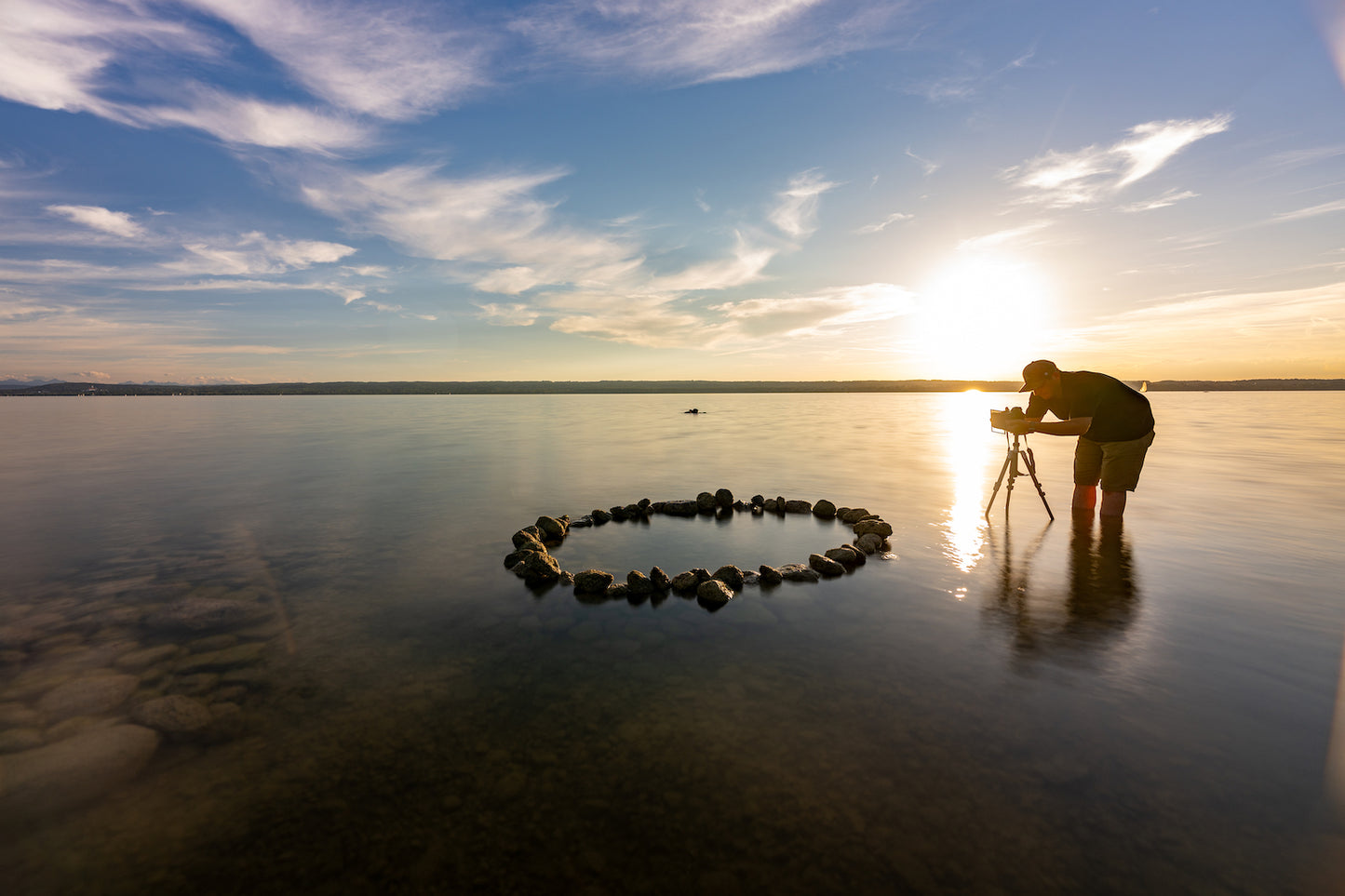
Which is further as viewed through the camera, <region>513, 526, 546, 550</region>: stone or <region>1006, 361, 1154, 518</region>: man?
<region>1006, 361, 1154, 518</region>: man

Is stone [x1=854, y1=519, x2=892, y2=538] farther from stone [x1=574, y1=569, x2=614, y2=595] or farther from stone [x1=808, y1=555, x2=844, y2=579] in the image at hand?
stone [x1=574, y1=569, x2=614, y2=595]

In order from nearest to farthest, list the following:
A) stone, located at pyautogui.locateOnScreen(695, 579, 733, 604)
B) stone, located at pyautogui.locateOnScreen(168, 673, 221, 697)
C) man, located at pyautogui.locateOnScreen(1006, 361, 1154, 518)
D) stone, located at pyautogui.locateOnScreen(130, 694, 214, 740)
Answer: stone, located at pyautogui.locateOnScreen(130, 694, 214, 740), stone, located at pyautogui.locateOnScreen(168, 673, 221, 697), stone, located at pyautogui.locateOnScreen(695, 579, 733, 604), man, located at pyautogui.locateOnScreen(1006, 361, 1154, 518)

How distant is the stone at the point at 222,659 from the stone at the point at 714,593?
7.12 meters

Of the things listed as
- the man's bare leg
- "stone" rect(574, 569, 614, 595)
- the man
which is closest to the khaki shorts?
the man

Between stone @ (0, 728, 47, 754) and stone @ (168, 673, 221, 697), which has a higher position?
stone @ (0, 728, 47, 754)

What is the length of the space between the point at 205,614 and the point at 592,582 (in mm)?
6982

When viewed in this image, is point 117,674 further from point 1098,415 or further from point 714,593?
point 1098,415

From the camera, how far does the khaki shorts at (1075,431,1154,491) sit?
532 inches

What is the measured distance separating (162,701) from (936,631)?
10854mm

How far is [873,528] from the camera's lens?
1412 cm

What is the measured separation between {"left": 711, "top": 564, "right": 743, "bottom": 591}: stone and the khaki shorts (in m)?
9.71

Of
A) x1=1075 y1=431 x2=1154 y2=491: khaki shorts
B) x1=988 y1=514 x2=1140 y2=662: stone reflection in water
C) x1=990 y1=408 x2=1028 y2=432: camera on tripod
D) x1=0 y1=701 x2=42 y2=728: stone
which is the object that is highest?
x1=990 y1=408 x2=1028 y2=432: camera on tripod

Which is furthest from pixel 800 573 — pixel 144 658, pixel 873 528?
pixel 144 658

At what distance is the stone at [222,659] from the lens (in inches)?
306
